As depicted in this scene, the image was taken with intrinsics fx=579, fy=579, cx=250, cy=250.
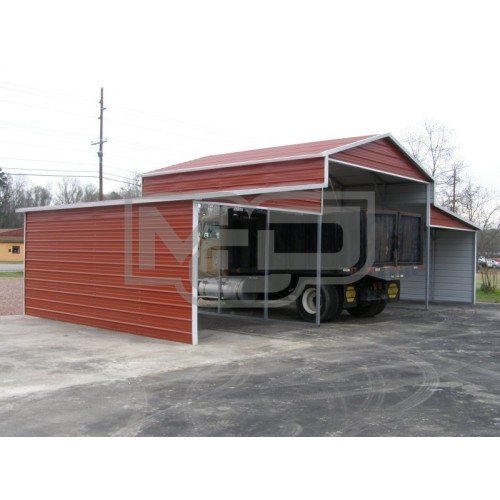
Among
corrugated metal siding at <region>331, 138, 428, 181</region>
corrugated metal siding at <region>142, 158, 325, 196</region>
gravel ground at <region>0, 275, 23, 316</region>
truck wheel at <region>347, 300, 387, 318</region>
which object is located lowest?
gravel ground at <region>0, 275, 23, 316</region>

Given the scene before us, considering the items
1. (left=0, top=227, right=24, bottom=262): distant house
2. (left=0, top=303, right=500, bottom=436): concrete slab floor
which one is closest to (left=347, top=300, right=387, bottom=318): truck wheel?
(left=0, top=303, right=500, bottom=436): concrete slab floor

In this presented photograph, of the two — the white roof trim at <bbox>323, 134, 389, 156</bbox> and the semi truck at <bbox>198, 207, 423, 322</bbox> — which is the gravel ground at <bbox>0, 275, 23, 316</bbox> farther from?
the white roof trim at <bbox>323, 134, 389, 156</bbox>

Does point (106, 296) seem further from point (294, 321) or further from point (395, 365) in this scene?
point (395, 365)

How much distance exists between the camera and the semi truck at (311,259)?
13891 mm

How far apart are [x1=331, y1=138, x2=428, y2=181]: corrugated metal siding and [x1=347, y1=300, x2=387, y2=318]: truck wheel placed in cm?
347

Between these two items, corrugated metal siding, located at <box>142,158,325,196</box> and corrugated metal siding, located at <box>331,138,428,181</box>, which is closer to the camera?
corrugated metal siding, located at <box>142,158,325,196</box>

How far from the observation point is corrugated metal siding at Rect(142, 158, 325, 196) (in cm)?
1316

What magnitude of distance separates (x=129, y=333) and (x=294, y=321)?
4458mm

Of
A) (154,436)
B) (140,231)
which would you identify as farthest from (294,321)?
(154,436)

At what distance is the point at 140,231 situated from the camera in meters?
11.7

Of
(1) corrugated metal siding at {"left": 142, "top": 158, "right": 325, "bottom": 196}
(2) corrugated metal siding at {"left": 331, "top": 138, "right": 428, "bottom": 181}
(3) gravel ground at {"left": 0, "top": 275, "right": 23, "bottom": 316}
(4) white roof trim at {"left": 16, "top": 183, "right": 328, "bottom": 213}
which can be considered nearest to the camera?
(4) white roof trim at {"left": 16, "top": 183, "right": 328, "bottom": 213}

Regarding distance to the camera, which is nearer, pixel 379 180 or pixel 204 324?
pixel 204 324

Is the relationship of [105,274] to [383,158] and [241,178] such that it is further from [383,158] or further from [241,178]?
[383,158]

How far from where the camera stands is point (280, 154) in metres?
14.7
